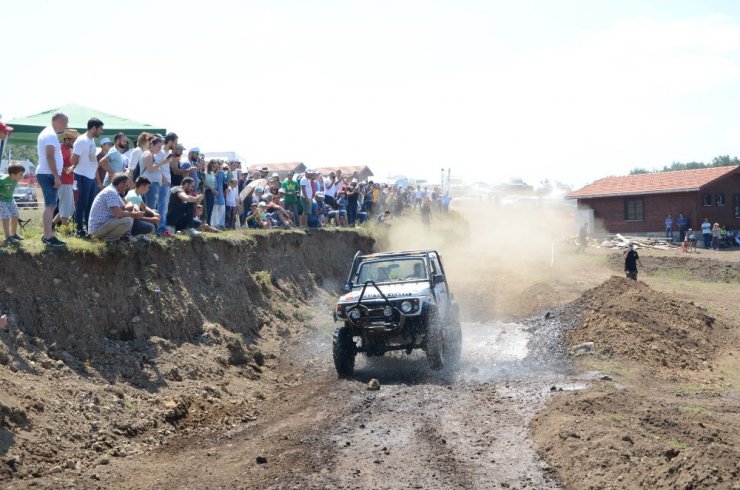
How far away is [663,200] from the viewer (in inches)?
1836

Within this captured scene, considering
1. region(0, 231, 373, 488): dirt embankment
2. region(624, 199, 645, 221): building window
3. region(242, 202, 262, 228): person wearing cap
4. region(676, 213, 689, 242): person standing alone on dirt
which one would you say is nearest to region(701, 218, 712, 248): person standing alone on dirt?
region(676, 213, 689, 242): person standing alone on dirt

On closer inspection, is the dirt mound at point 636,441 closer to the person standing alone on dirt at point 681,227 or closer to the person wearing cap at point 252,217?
the person wearing cap at point 252,217

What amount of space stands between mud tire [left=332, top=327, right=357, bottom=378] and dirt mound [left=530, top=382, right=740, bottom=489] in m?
4.01

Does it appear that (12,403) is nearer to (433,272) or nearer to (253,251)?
(433,272)

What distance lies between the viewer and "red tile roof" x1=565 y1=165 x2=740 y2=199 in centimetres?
4584

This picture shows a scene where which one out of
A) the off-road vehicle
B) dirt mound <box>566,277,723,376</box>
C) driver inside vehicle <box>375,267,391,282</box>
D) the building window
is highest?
the building window

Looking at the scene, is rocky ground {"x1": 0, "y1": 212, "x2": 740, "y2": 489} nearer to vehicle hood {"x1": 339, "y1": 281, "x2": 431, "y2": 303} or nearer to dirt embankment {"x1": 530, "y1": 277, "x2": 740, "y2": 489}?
dirt embankment {"x1": 530, "y1": 277, "x2": 740, "y2": 489}

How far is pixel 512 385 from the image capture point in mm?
13250

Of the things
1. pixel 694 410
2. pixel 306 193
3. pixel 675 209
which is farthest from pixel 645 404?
pixel 675 209

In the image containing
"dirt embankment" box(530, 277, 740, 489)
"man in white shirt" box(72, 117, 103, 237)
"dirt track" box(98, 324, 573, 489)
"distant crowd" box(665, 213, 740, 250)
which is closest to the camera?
"dirt embankment" box(530, 277, 740, 489)

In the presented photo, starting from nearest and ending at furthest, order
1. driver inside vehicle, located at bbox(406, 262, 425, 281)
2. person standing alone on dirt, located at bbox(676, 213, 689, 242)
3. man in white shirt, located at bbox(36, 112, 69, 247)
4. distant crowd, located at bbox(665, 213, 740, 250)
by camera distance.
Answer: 1. man in white shirt, located at bbox(36, 112, 69, 247)
2. driver inside vehicle, located at bbox(406, 262, 425, 281)
3. distant crowd, located at bbox(665, 213, 740, 250)
4. person standing alone on dirt, located at bbox(676, 213, 689, 242)

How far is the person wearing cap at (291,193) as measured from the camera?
22.9 m

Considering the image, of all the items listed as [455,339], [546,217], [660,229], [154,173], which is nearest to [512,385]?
[455,339]

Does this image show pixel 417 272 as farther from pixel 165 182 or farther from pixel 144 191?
pixel 144 191
